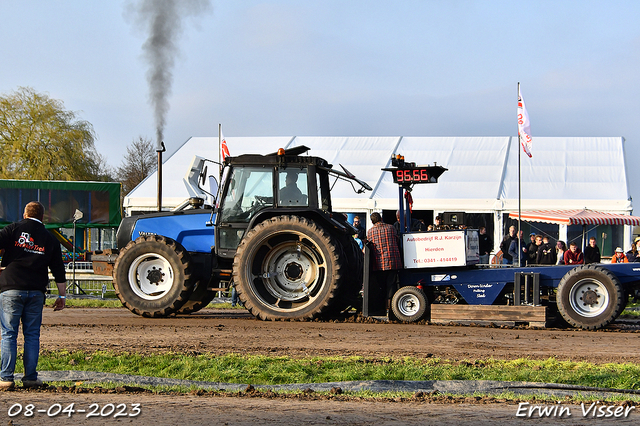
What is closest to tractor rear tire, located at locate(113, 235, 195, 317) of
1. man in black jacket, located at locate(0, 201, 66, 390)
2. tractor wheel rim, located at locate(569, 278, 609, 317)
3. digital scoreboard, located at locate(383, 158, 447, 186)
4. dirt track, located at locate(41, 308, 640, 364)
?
dirt track, located at locate(41, 308, 640, 364)

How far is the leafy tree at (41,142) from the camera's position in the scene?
34.7 metres

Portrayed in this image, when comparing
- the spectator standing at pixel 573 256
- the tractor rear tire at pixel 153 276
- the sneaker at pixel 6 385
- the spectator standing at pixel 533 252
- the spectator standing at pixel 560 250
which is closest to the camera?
the sneaker at pixel 6 385

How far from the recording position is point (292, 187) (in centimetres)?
1114

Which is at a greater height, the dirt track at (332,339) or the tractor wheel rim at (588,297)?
the tractor wheel rim at (588,297)

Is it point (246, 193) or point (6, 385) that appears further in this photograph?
point (246, 193)

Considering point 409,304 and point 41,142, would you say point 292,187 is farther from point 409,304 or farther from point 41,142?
point 41,142

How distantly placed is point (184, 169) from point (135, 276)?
45.3 feet

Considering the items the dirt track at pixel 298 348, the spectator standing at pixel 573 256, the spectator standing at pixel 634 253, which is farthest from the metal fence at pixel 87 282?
the spectator standing at pixel 634 253

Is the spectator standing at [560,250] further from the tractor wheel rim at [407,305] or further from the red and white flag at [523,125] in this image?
the tractor wheel rim at [407,305]

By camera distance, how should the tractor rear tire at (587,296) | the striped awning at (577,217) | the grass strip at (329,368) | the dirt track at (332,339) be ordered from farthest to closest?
the striped awning at (577,217) → the tractor rear tire at (587,296) → the dirt track at (332,339) → the grass strip at (329,368)

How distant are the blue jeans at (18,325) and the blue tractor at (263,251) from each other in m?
4.80

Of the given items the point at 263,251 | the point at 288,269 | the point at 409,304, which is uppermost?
the point at 263,251

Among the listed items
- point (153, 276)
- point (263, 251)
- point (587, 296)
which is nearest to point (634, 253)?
point (587, 296)
